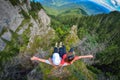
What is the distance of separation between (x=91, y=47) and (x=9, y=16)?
1154cm

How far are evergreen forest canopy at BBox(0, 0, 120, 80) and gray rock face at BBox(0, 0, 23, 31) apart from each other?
2.36 feet

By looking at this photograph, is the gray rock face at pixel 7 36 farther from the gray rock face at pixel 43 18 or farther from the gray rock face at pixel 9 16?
the gray rock face at pixel 43 18

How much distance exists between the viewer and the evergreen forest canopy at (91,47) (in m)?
27.5

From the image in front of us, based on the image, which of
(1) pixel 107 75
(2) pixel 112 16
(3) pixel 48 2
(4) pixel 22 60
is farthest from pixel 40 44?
(2) pixel 112 16

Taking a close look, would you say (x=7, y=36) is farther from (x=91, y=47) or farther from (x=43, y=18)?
(x=91, y=47)

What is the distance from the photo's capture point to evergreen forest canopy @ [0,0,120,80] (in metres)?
27.5

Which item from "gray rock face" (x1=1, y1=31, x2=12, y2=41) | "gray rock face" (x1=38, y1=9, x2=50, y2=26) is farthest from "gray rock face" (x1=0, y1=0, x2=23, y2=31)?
"gray rock face" (x1=38, y1=9, x2=50, y2=26)

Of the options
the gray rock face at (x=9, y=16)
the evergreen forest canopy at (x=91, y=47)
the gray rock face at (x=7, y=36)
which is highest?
the gray rock face at (x=9, y=16)

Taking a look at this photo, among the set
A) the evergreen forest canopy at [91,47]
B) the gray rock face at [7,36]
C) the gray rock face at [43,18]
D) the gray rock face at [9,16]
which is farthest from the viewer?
the gray rock face at [43,18]

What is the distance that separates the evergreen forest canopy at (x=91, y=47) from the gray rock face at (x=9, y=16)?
28.3 inches

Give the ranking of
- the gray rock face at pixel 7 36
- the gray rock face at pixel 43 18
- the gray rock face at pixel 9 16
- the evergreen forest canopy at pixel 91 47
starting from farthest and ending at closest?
the gray rock face at pixel 43 18 < the gray rock face at pixel 7 36 < the gray rock face at pixel 9 16 < the evergreen forest canopy at pixel 91 47

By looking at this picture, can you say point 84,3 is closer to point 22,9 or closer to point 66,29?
point 66,29

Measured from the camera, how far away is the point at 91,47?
131 feet

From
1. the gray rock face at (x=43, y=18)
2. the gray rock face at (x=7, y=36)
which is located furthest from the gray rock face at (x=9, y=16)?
the gray rock face at (x=43, y=18)
